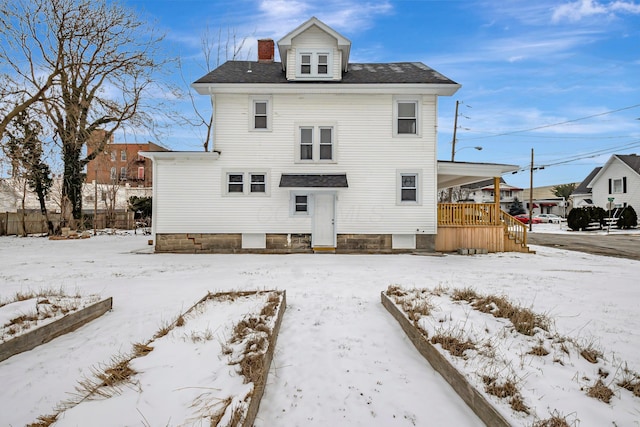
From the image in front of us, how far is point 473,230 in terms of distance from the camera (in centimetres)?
1396

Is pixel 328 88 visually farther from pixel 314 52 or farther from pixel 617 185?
pixel 617 185

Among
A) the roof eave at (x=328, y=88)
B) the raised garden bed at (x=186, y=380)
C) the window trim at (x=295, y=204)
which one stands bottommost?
the raised garden bed at (x=186, y=380)

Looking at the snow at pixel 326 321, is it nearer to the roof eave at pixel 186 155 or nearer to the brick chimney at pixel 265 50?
the roof eave at pixel 186 155

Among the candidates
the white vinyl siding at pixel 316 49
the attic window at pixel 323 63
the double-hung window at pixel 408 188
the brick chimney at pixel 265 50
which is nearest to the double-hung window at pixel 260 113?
the white vinyl siding at pixel 316 49

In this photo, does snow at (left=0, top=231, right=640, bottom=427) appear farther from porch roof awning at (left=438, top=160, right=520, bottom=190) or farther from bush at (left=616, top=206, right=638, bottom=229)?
bush at (left=616, top=206, right=638, bottom=229)

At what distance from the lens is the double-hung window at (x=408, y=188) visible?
13.5 m

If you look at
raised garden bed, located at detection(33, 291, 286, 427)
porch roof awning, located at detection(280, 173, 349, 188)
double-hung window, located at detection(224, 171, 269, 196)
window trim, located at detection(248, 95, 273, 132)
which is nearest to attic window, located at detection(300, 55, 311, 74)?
window trim, located at detection(248, 95, 273, 132)

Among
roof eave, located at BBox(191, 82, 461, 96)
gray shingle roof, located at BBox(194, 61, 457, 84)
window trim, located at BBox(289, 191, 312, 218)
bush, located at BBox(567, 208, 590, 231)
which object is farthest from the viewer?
bush, located at BBox(567, 208, 590, 231)

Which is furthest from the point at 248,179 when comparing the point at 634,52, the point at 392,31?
the point at 634,52

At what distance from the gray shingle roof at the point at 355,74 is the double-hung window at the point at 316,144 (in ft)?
6.46

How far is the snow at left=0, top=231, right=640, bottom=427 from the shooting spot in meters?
2.96

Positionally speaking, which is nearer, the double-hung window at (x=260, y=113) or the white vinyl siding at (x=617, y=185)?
the double-hung window at (x=260, y=113)

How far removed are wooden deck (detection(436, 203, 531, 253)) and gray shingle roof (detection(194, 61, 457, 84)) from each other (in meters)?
5.17

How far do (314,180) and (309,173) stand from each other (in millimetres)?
641
